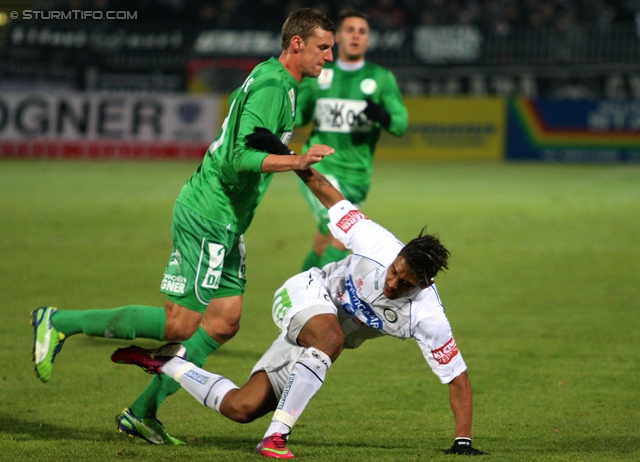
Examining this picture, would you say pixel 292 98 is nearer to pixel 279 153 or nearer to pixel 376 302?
pixel 279 153

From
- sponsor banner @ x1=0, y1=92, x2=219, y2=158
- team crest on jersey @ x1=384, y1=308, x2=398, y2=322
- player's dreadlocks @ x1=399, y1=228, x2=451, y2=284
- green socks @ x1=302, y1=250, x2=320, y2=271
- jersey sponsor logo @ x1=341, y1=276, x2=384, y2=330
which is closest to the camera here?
player's dreadlocks @ x1=399, y1=228, x2=451, y2=284

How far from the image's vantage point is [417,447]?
14.9 feet

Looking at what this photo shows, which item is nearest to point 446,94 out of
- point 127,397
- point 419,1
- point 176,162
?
point 419,1

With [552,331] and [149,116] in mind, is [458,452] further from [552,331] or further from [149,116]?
[149,116]

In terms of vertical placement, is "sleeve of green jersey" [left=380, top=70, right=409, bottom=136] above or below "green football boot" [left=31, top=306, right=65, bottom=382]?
above

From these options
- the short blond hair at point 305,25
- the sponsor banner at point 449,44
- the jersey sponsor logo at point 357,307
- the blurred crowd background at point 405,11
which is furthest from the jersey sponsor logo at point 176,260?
the blurred crowd background at point 405,11

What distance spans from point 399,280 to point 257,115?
1072 mm

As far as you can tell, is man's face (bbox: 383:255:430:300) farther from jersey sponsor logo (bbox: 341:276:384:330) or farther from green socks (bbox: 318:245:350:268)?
green socks (bbox: 318:245:350:268)

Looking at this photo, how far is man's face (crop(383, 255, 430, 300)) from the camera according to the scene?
165 inches

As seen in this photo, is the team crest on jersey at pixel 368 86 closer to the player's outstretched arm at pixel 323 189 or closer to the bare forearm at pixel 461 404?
the player's outstretched arm at pixel 323 189

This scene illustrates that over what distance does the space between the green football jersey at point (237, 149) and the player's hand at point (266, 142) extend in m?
0.09

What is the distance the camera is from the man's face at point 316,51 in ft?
15.6

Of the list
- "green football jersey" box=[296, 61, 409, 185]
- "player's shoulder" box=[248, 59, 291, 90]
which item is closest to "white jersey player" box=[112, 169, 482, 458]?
"player's shoulder" box=[248, 59, 291, 90]

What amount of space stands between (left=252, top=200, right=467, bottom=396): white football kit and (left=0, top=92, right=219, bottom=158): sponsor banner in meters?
19.3
